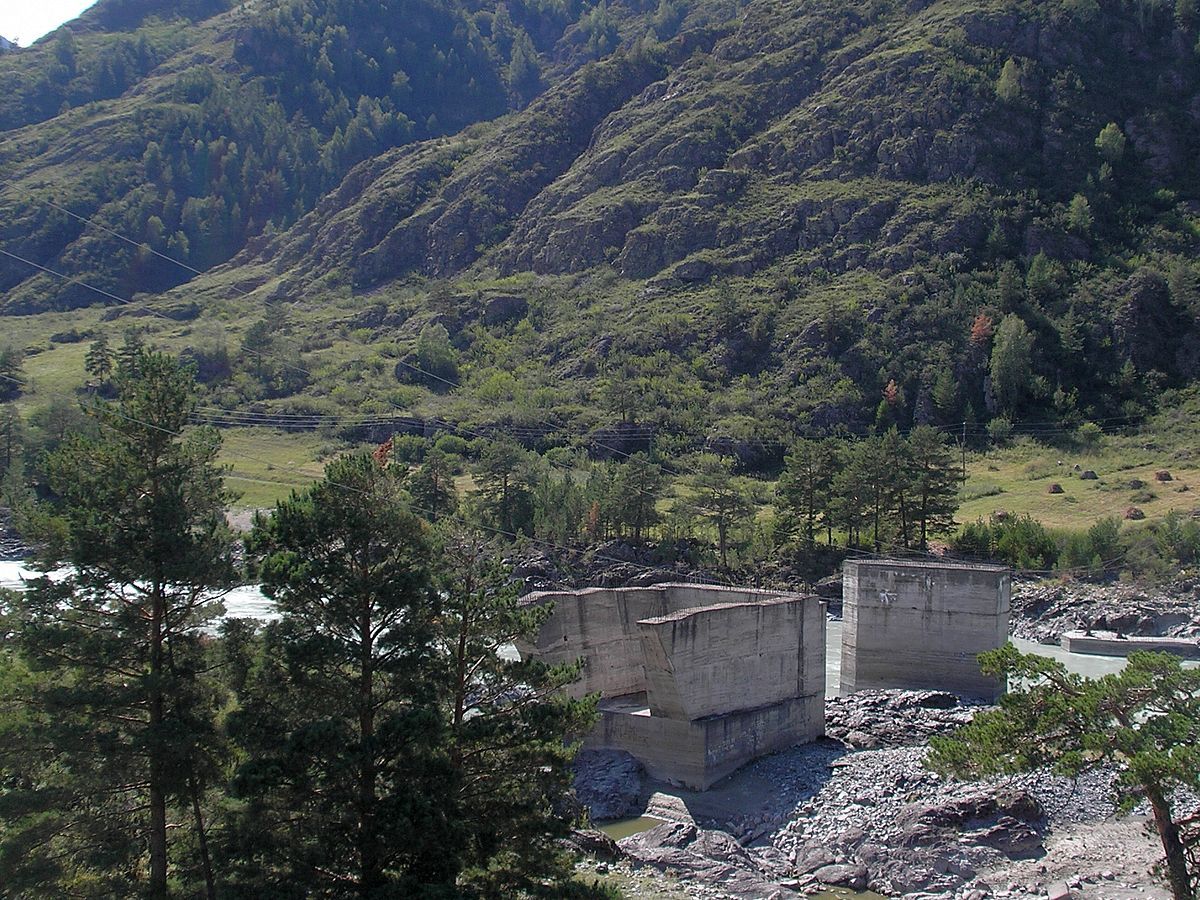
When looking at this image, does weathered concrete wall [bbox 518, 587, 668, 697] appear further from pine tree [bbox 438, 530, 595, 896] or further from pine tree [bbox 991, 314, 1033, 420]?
pine tree [bbox 991, 314, 1033, 420]

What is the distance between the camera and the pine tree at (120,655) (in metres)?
18.2

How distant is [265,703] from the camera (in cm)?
1772

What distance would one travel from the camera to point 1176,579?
56875 mm

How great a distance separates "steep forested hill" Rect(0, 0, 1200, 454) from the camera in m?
97.5

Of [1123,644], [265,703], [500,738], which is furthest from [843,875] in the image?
[1123,644]

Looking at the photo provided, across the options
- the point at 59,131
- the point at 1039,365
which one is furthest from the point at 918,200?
the point at 59,131

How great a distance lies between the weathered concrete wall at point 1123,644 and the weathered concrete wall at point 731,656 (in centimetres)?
2021

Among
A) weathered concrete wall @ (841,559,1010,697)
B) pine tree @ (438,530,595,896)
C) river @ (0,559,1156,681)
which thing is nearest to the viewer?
pine tree @ (438,530,595,896)

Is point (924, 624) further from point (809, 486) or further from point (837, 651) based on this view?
point (809, 486)

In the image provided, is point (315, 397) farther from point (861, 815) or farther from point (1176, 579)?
point (861, 815)

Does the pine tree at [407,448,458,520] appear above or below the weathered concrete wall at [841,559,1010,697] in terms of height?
above

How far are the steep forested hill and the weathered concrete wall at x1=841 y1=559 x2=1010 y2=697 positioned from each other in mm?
50347

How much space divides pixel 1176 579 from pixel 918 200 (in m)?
64.6

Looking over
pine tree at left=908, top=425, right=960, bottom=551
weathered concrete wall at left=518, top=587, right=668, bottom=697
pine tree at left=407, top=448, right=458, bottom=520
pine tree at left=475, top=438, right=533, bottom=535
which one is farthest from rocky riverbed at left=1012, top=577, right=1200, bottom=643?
pine tree at left=407, top=448, right=458, bottom=520
